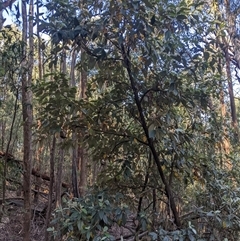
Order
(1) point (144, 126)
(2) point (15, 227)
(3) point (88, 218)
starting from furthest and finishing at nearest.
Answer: (2) point (15, 227), (1) point (144, 126), (3) point (88, 218)

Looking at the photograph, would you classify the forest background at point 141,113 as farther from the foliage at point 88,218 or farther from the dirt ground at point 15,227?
the dirt ground at point 15,227

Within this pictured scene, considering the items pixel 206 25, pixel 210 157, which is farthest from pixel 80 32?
pixel 210 157

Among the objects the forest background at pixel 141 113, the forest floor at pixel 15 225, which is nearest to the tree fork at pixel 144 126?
the forest background at pixel 141 113

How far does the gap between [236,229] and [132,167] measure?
0.80 meters

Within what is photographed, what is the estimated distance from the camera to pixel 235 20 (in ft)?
18.7

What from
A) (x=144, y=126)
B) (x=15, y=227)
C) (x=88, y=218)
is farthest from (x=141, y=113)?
(x=15, y=227)

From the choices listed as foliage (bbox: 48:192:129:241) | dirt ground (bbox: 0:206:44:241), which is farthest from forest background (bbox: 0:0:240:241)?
dirt ground (bbox: 0:206:44:241)

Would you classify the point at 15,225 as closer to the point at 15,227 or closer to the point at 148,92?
the point at 15,227

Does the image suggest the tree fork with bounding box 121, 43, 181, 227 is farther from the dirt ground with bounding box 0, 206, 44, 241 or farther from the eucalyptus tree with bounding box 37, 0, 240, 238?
the dirt ground with bounding box 0, 206, 44, 241

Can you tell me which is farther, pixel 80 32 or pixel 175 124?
pixel 175 124

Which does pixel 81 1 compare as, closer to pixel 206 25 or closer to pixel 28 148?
pixel 206 25

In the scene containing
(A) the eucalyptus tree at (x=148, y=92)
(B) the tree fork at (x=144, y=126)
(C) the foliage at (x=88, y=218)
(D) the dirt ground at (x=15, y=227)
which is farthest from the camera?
(D) the dirt ground at (x=15, y=227)

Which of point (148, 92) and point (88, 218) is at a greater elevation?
point (148, 92)

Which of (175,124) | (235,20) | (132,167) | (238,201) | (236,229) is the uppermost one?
(235,20)
